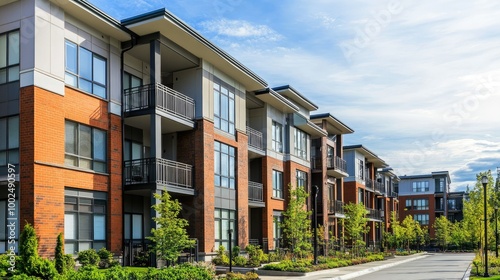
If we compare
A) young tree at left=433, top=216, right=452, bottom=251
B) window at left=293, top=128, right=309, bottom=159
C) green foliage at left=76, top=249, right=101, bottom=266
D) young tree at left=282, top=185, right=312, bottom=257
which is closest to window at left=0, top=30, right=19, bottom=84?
green foliage at left=76, top=249, right=101, bottom=266

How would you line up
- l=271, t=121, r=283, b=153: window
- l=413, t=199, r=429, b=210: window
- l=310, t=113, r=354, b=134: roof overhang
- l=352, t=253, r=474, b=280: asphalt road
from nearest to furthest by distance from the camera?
1. l=352, t=253, r=474, b=280: asphalt road
2. l=271, t=121, r=283, b=153: window
3. l=310, t=113, r=354, b=134: roof overhang
4. l=413, t=199, r=429, b=210: window

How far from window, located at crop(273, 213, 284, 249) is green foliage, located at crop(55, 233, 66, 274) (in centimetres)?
1929

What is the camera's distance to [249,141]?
109 ft

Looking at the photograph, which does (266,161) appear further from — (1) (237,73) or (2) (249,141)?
(1) (237,73)

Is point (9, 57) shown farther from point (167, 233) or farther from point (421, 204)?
point (421, 204)

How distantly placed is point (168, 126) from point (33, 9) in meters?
8.52

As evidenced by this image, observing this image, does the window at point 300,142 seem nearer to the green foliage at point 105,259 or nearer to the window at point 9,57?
the green foliage at point 105,259

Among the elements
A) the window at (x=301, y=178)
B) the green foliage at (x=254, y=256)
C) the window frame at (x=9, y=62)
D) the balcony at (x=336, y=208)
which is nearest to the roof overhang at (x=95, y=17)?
the window frame at (x=9, y=62)

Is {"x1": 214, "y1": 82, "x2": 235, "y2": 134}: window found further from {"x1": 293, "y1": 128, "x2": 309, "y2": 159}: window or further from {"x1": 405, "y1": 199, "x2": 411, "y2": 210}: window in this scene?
{"x1": 405, "y1": 199, "x2": 411, "y2": 210}: window

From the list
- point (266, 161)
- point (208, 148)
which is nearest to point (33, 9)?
point (208, 148)

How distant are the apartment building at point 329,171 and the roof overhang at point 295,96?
2869mm

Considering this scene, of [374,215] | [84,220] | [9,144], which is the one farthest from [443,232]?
[9,144]

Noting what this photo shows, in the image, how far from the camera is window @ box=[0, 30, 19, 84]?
63.1 ft

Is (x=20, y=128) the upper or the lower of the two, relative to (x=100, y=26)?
lower
